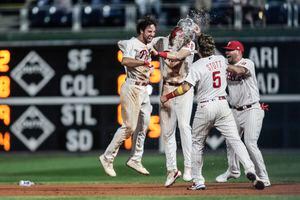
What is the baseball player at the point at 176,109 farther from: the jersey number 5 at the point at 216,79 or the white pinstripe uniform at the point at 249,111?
the jersey number 5 at the point at 216,79

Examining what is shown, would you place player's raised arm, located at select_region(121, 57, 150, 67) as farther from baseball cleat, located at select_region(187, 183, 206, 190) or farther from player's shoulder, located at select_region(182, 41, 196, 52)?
baseball cleat, located at select_region(187, 183, 206, 190)

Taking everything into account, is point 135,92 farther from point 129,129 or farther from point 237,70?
point 237,70

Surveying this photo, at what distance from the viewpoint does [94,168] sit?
17109 millimetres

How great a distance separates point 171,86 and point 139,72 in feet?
1.91

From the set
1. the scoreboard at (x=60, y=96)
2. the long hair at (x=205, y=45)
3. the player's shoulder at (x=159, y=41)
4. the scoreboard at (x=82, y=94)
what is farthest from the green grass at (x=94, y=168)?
the long hair at (x=205, y=45)

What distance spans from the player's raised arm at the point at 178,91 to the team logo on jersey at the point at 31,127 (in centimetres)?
768

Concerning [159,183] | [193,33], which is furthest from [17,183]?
[193,33]

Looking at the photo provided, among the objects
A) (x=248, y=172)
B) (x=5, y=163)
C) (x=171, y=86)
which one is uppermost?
(x=171, y=86)

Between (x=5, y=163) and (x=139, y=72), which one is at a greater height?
(x=139, y=72)

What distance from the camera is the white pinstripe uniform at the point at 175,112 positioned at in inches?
489

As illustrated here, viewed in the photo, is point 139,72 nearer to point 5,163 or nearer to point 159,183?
point 159,183

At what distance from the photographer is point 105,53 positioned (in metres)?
19.0

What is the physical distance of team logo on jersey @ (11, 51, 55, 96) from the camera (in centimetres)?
1906

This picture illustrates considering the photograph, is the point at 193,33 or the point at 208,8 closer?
the point at 193,33
